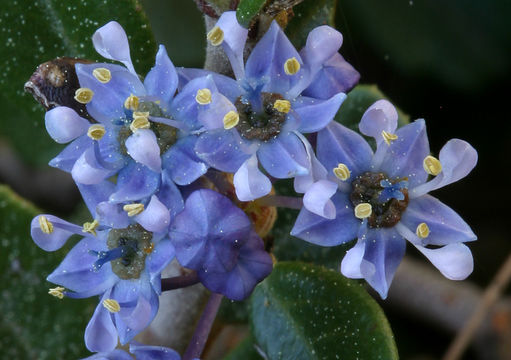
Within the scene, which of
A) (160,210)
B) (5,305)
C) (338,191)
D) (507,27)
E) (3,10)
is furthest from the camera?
(507,27)

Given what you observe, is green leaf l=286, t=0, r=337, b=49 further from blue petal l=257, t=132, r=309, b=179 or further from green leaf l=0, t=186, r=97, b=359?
green leaf l=0, t=186, r=97, b=359

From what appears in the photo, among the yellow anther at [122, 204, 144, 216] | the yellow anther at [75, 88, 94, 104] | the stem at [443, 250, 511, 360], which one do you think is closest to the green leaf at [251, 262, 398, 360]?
the yellow anther at [122, 204, 144, 216]

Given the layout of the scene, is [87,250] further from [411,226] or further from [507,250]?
[507,250]

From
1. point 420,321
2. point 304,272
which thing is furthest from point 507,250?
point 304,272

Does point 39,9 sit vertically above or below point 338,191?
above

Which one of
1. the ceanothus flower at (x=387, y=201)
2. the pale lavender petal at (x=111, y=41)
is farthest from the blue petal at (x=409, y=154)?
the pale lavender petal at (x=111, y=41)

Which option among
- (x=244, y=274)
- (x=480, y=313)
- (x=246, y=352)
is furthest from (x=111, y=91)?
(x=480, y=313)
